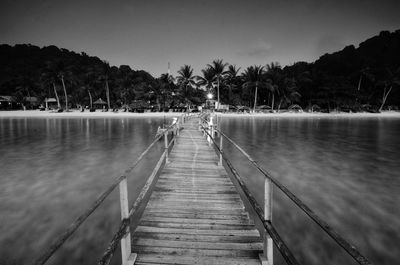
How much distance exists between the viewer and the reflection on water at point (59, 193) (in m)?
5.78

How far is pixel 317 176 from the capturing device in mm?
11750

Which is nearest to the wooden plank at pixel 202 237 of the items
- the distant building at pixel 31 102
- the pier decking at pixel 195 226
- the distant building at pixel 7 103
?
the pier decking at pixel 195 226

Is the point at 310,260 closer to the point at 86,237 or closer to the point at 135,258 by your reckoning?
the point at 135,258

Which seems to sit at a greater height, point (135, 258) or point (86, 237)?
point (135, 258)

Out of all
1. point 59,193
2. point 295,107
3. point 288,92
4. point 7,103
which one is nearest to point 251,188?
point 59,193

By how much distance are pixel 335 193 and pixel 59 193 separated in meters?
10.9

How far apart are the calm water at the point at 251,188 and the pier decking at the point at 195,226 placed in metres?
1.88

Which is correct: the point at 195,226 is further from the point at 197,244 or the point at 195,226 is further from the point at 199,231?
the point at 197,244

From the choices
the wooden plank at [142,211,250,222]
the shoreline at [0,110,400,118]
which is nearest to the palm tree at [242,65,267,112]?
the shoreline at [0,110,400,118]

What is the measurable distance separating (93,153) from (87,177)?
557 cm


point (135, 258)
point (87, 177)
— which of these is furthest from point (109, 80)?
point (135, 258)

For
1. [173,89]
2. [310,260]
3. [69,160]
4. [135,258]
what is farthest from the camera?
[173,89]

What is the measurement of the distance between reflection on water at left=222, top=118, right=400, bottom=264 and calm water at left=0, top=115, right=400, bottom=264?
1.1 inches

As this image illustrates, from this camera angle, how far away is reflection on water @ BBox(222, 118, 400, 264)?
19.3 feet
